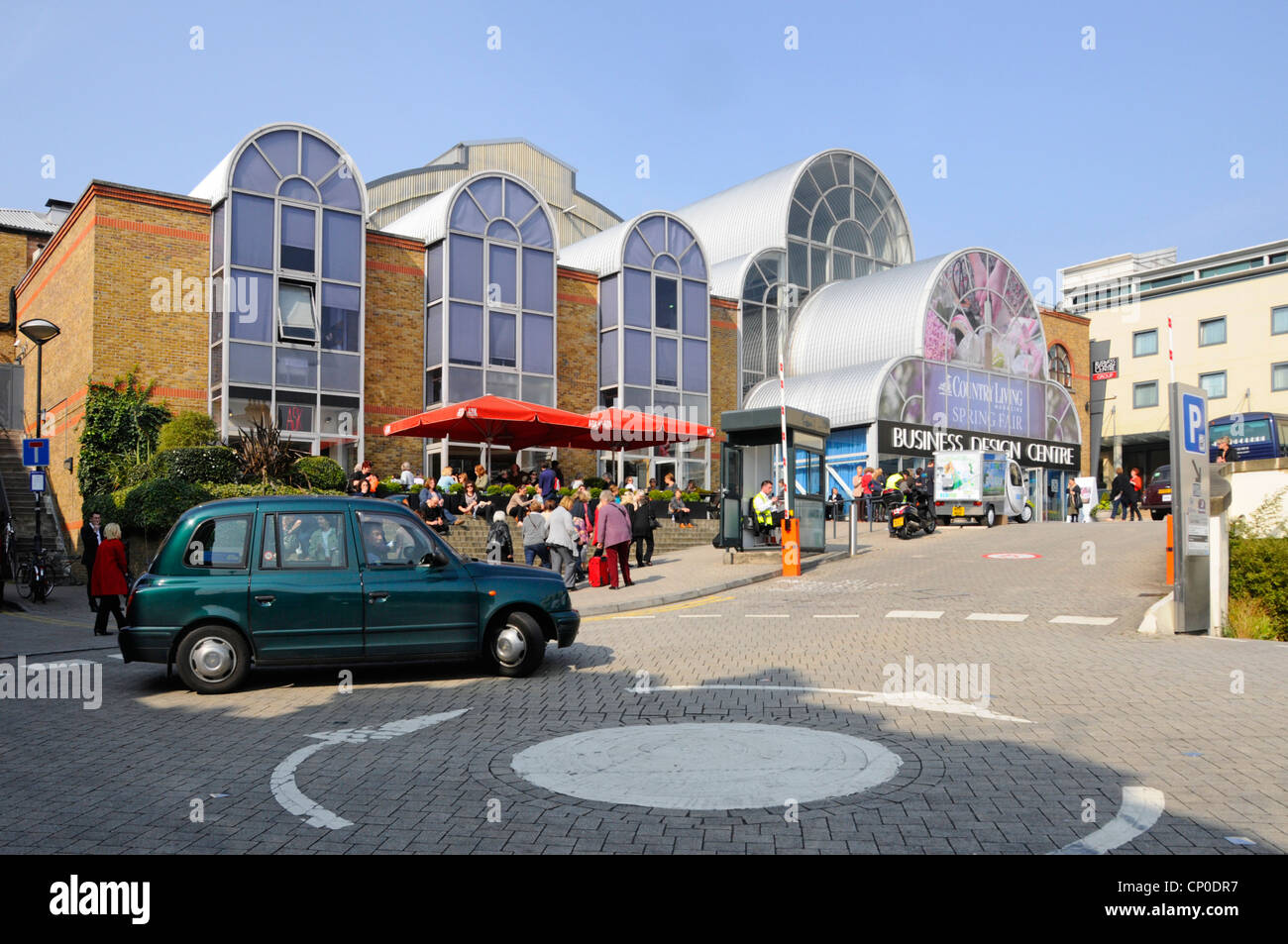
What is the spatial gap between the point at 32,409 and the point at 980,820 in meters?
32.1

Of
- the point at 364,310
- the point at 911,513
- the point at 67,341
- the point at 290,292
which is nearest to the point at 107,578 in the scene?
the point at 290,292

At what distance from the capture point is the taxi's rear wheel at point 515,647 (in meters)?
9.21

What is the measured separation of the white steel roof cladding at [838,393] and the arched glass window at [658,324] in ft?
11.7

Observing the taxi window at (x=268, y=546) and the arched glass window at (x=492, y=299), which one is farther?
the arched glass window at (x=492, y=299)

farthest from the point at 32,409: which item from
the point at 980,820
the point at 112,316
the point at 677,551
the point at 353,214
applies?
the point at 980,820

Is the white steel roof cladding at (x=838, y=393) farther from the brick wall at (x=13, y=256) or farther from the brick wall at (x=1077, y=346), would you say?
the brick wall at (x=13, y=256)

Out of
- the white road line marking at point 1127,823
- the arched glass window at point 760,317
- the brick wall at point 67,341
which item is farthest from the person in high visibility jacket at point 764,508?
the arched glass window at point 760,317

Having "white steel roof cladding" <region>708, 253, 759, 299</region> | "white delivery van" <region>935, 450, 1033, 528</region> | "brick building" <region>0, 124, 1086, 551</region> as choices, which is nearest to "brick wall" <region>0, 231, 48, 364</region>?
"brick building" <region>0, 124, 1086, 551</region>

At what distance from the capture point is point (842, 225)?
44.2 metres

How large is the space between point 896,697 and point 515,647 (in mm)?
3373

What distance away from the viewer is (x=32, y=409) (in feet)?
98.2

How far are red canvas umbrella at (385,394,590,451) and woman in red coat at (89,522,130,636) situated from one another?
825 cm

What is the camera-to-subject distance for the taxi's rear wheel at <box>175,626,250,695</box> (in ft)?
28.0

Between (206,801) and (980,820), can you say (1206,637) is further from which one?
(206,801)
